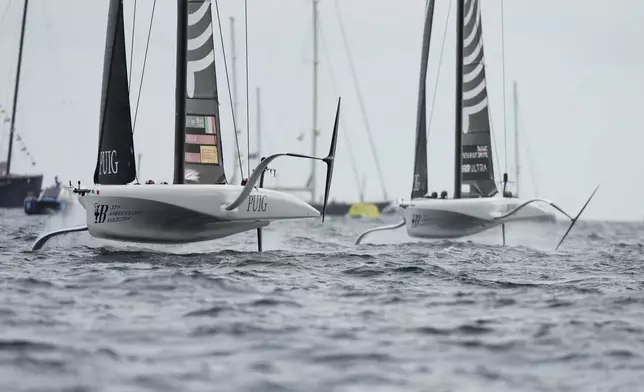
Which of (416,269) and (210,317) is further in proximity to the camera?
(416,269)

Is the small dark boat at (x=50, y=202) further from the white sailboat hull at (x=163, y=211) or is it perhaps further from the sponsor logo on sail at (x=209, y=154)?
the white sailboat hull at (x=163, y=211)

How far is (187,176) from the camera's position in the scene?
15.2 metres

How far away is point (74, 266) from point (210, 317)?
486cm

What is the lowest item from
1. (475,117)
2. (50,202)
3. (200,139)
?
(50,202)

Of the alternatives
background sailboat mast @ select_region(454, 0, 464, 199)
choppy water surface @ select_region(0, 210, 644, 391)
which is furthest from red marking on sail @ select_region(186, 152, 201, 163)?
background sailboat mast @ select_region(454, 0, 464, 199)

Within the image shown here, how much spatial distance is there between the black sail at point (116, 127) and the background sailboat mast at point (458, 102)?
1165 cm

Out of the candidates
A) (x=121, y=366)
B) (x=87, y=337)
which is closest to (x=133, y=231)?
(x=87, y=337)

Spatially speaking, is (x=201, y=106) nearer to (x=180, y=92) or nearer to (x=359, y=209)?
(x=180, y=92)

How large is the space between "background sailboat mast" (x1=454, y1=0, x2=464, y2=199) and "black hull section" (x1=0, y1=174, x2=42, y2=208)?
44098mm

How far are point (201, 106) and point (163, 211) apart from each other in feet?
9.70

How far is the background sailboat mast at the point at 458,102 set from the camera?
78.8ft

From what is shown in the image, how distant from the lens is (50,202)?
5588cm

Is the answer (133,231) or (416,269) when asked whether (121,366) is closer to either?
(416,269)

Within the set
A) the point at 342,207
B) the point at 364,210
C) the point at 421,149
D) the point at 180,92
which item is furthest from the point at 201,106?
the point at 342,207
